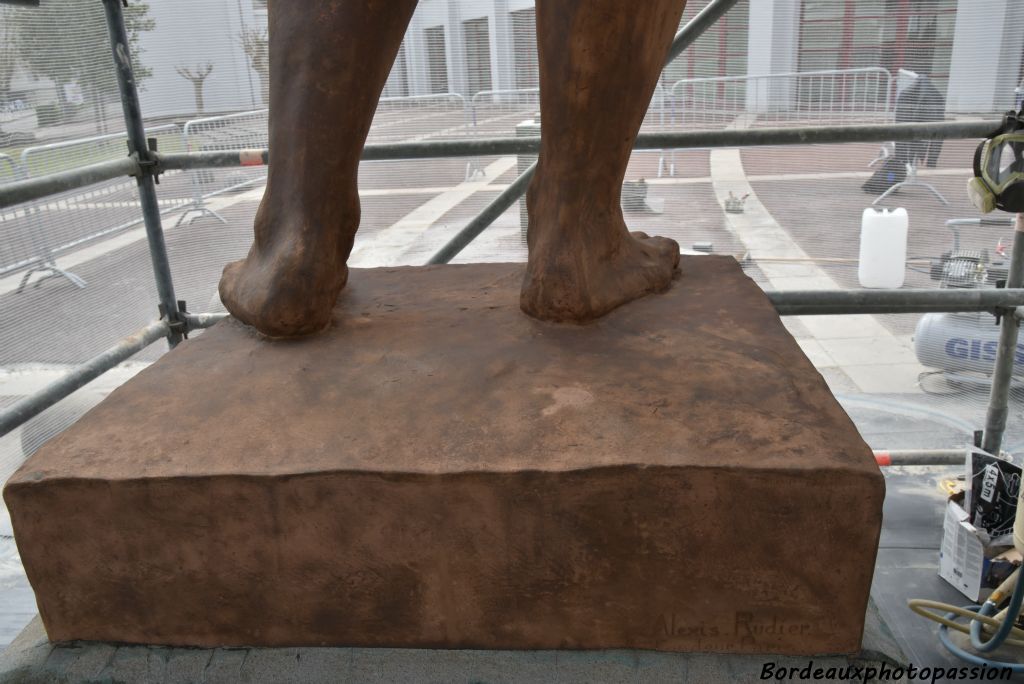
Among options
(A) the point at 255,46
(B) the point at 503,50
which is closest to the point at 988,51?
(B) the point at 503,50

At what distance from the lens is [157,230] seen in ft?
A: 6.23

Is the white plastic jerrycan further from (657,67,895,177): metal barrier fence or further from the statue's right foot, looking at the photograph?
the statue's right foot

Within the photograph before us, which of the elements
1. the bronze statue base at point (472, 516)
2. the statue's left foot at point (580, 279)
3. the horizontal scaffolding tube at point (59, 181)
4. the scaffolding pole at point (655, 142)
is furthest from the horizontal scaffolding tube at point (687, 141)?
the bronze statue base at point (472, 516)

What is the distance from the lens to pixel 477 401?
3.13 ft

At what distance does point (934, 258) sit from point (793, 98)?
61 cm

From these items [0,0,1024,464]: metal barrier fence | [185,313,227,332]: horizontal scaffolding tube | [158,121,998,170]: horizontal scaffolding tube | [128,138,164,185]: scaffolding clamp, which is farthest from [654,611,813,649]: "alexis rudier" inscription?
[128,138,164,185]: scaffolding clamp

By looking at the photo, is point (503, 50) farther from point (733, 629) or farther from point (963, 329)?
point (733, 629)

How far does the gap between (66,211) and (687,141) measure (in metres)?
1.55

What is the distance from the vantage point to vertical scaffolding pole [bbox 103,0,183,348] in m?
1.76

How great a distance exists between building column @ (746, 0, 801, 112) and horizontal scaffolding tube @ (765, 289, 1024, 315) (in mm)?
615

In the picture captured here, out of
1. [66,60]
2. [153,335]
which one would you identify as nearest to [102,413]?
[153,335]

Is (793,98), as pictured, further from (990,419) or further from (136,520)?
(136,520)

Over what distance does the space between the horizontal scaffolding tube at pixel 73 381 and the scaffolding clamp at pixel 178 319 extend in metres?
0.01

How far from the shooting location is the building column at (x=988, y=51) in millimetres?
1975
